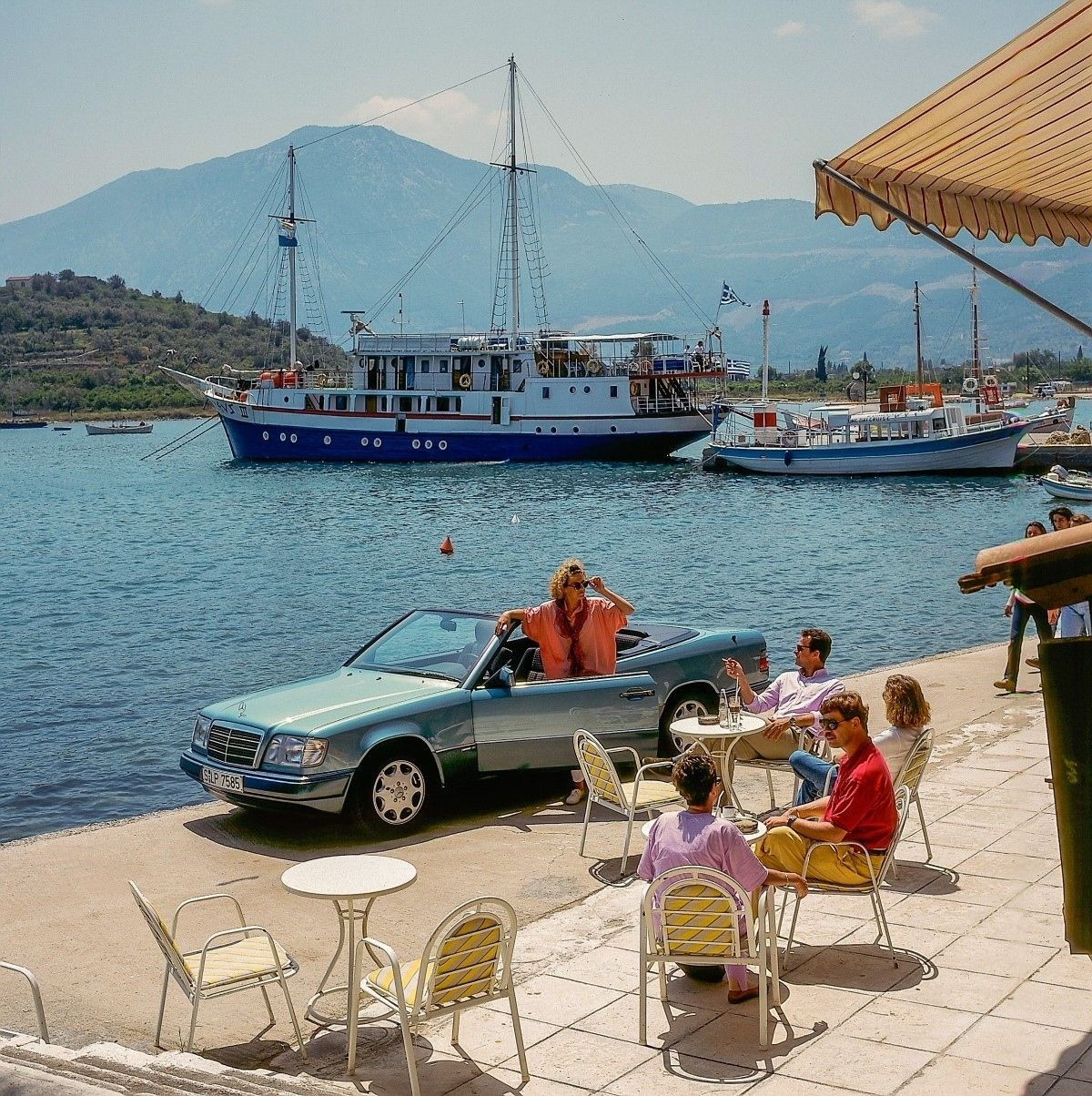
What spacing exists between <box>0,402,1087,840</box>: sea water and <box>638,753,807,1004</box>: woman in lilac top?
8367mm

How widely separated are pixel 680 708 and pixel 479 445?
63280 millimetres

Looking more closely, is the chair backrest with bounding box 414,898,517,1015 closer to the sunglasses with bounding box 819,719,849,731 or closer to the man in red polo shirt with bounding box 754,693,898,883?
the man in red polo shirt with bounding box 754,693,898,883

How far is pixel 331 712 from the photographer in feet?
28.5

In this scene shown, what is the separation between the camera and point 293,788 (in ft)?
27.6

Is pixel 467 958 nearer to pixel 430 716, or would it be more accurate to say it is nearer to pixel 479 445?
pixel 430 716

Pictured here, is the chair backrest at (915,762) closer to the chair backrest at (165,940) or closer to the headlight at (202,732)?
the chair backrest at (165,940)

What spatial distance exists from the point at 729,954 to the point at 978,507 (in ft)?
157

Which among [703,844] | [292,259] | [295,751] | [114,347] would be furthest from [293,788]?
[114,347]

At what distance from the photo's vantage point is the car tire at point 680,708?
392 inches

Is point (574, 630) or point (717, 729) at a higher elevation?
point (574, 630)

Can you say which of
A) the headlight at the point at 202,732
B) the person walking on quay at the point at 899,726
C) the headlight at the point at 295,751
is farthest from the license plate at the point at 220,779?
the person walking on quay at the point at 899,726

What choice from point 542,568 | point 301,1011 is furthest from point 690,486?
point 301,1011

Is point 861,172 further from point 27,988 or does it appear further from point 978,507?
point 978,507

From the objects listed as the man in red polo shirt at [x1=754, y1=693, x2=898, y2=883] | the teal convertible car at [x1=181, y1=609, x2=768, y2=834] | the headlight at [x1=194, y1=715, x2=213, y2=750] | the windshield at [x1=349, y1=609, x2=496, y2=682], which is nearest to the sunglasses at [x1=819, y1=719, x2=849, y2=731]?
the man in red polo shirt at [x1=754, y1=693, x2=898, y2=883]
